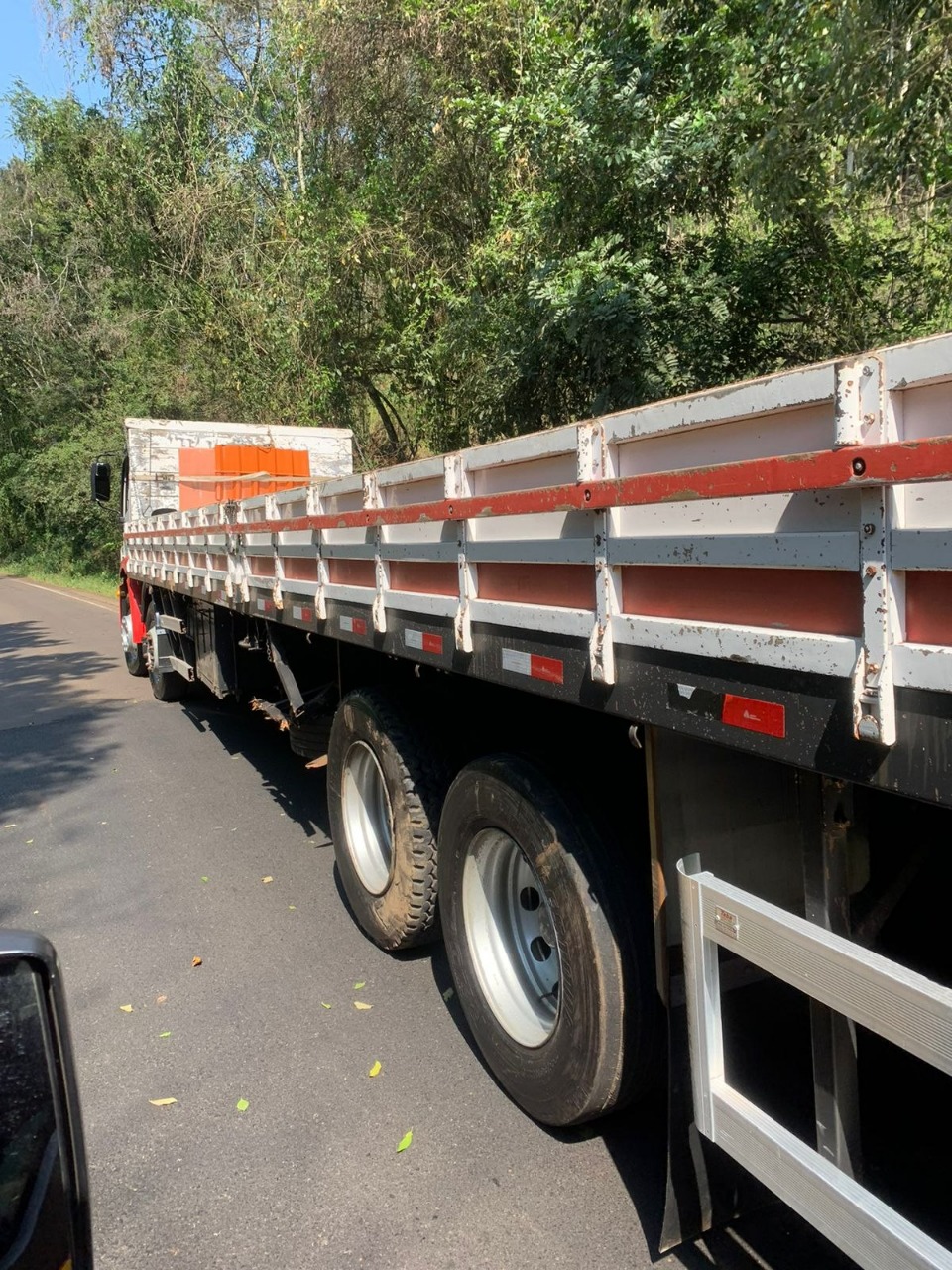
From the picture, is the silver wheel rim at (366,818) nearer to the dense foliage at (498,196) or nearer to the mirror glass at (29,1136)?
the mirror glass at (29,1136)

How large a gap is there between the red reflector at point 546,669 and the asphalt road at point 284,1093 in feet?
4.76

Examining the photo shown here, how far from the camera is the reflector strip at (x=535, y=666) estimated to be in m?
2.39

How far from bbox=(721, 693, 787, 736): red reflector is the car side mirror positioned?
1243 mm

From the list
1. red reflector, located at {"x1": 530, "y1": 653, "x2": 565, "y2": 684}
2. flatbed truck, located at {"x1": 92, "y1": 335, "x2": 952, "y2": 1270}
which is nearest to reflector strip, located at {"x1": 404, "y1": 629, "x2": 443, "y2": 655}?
flatbed truck, located at {"x1": 92, "y1": 335, "x2": 952, "y2": 1270}

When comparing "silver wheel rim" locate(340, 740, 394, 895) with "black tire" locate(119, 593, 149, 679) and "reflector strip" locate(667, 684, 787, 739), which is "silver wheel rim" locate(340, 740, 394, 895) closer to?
"reflector strip" locate(667, 684, 787, 739)

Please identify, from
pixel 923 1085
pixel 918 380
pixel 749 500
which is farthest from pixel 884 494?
pixel 923 1085

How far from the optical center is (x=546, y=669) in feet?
7.98

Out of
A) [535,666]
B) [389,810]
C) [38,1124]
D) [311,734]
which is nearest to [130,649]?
[311,734]

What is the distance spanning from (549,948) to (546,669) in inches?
42.1

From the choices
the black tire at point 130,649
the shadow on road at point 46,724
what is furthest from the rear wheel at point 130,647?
the shadow on road at point 46,724

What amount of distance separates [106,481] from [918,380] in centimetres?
1027

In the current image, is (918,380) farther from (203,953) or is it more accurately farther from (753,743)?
(203,953)

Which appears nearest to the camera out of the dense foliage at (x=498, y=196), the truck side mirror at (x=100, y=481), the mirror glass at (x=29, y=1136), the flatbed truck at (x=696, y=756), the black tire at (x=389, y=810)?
the mirror glass at (x=29, y=1136)

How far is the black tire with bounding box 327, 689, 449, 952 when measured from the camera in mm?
3535
